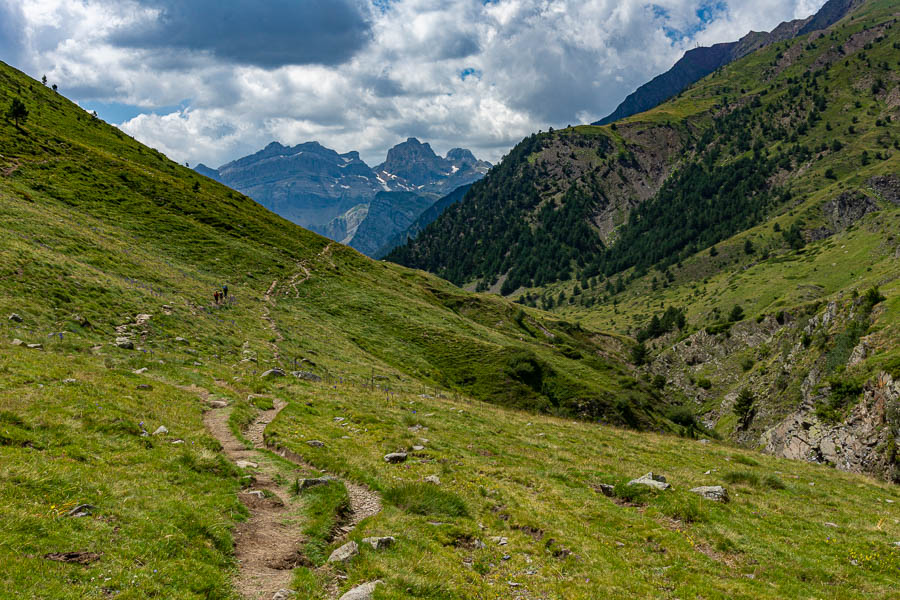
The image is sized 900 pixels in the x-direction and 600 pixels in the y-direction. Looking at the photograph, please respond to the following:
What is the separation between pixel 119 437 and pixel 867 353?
70464mm

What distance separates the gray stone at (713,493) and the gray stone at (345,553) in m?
15.7

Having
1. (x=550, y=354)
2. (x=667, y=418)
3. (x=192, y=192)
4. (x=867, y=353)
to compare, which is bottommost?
(x=667, y=418)

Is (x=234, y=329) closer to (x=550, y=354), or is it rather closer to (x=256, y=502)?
(x=256, y=502)

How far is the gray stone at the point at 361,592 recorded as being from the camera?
9.01m

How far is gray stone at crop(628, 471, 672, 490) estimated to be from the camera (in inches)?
723

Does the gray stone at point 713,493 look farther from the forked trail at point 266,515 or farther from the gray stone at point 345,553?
the gray stone at point 345,553

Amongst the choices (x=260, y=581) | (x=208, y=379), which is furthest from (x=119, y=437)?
(x=208, y=379)

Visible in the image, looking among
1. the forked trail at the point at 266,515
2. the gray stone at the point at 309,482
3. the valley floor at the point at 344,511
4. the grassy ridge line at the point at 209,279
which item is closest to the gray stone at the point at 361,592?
the valley floor at the point at 344,511

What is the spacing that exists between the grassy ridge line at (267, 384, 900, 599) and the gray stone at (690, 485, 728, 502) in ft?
2.06

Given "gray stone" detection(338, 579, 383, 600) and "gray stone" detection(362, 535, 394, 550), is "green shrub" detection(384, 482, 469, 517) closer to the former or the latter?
"gray stone" detection(362, 535, 394, 550)

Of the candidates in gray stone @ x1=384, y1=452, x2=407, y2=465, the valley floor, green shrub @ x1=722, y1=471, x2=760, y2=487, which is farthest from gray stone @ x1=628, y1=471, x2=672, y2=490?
gray stone @ x1=384, y1=452, x2=407, y2=465

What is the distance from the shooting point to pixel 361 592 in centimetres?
912

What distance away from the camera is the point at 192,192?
83562 millimetres

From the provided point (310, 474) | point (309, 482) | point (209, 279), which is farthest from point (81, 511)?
point (209, 279)
